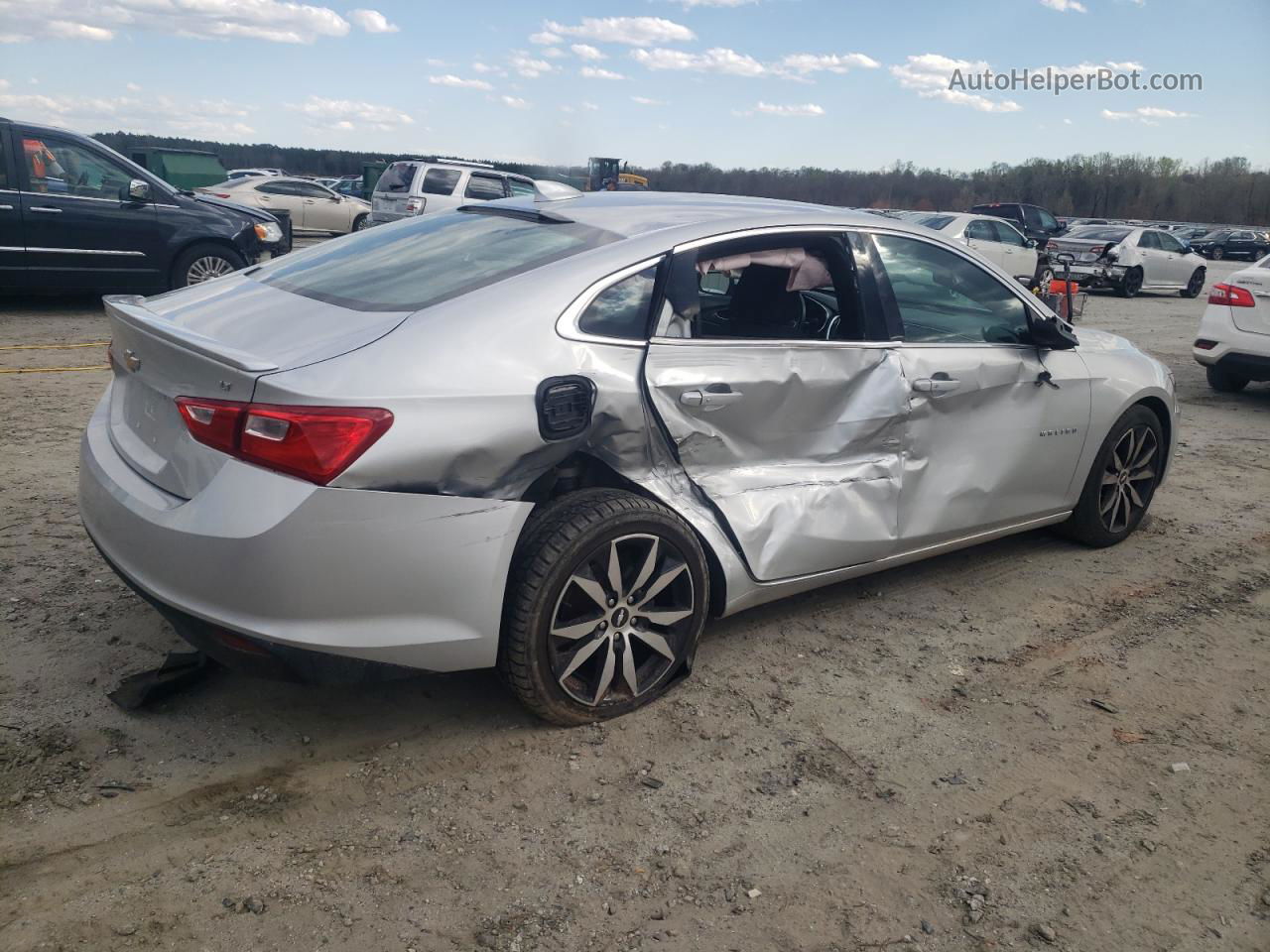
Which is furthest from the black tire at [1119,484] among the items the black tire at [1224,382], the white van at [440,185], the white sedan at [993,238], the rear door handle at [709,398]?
the white van at [440,185]

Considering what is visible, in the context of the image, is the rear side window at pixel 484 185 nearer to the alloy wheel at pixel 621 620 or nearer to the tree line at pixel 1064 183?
the alloy wheel at pixel 621 620

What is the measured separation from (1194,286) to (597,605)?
23297 mm

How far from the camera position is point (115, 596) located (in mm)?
3781

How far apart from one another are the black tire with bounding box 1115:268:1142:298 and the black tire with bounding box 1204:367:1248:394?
1204 cm

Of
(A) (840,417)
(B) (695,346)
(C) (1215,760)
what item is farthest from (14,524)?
(C) (1215,760)

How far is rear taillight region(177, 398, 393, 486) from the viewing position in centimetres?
250

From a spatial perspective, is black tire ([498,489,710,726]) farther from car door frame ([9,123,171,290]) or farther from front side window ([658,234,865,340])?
car door frame ([9,123,171,290])

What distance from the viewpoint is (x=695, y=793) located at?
9.39 ft

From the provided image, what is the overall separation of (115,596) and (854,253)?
9.86ft

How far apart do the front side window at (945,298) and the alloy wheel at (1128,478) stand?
0.95 m

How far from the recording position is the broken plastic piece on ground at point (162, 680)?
10.1ft

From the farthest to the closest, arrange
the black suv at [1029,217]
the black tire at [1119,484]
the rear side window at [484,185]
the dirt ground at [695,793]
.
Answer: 1. the black suv at [1029,217]
2. the rear side window at [484,185]
3. the black tire at [1119,484]
4. the dirt ground at [695,793]

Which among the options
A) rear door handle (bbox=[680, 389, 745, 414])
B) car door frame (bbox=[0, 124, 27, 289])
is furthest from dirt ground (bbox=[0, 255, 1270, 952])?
car door frame (bbox=[0, 124, 27, 289])

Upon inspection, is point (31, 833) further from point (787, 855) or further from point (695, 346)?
point (695, 346)
